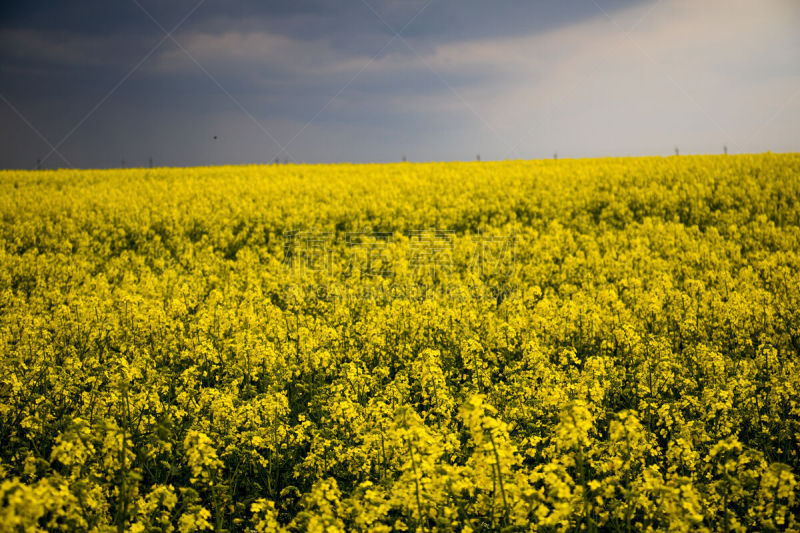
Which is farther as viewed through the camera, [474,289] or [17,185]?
[17,185]

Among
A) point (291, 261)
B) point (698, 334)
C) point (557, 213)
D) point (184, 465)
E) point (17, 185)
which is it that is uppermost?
point (17, 185)

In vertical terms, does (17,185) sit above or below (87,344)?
above

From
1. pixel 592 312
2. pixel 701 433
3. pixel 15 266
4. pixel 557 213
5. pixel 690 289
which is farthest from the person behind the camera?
pixel 557 213

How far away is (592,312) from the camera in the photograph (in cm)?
845

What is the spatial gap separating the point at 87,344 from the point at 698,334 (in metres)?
9.76

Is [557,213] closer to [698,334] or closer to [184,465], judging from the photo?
[698,334]

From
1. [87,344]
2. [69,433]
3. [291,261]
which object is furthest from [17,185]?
[69,433]

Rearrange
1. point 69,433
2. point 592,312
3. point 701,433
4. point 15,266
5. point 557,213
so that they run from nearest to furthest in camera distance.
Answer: point 69,433 → point 701,433 → point 592,312 → point 15,266 → point 557,213

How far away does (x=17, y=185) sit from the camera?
83.3 feet

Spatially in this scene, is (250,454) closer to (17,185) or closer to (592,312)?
(592,312)

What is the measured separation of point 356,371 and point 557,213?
13.9 m

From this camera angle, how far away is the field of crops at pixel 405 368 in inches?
138

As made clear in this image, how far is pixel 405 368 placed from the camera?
718cm

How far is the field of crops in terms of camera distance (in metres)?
3.50
